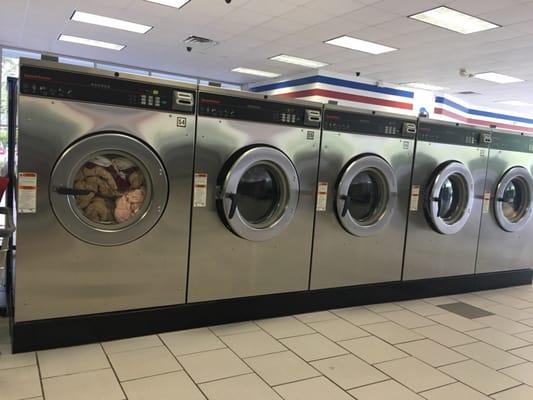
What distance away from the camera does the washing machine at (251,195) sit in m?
3.00

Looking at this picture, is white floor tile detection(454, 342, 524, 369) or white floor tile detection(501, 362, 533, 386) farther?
white floor tile detection(454, 342, 524, 369)

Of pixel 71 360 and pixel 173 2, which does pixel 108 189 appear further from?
pixel 173 2

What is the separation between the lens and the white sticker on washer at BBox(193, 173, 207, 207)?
2.96 metres

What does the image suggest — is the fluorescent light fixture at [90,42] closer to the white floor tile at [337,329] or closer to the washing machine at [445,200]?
the washing machine at [445,200]

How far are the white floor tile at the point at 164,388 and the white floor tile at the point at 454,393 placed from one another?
1.25 m

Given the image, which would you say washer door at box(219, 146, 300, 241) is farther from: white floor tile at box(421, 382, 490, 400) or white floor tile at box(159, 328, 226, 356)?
white floor tile at box(421, 382, 490, 400)

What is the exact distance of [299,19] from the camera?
667 cm

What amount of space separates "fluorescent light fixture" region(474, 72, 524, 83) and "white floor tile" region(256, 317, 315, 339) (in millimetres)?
8634

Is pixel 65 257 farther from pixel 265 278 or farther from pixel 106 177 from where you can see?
pixel 265 278

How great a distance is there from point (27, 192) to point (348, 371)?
82.8 inches

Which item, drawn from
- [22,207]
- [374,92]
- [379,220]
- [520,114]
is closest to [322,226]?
[379,220]

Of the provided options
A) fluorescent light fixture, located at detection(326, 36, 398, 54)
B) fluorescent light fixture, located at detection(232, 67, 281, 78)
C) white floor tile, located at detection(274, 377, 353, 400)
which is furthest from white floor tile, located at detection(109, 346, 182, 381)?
fluorescent light fixture, located at detection(232, 67, 281, 78)

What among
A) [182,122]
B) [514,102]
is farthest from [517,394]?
[514,102]

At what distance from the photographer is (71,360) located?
2492 millimetres
